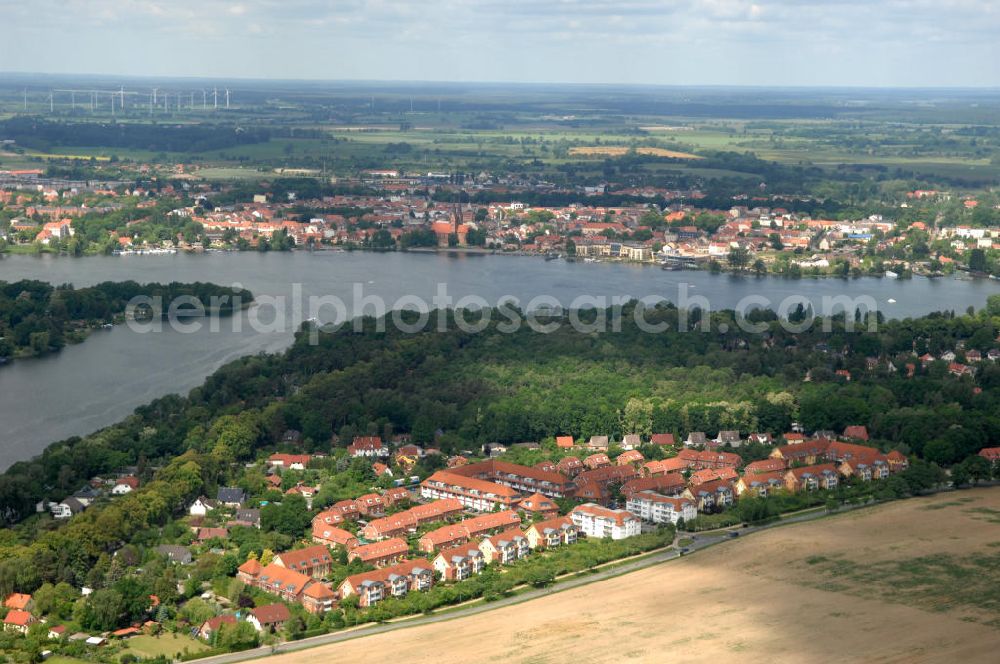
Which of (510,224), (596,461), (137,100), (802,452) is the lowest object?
(596,461)

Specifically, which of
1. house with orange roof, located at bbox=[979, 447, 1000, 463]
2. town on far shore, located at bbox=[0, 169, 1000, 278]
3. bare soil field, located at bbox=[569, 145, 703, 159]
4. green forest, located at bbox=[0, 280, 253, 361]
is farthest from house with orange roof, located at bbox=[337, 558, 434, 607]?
bare soil field, located at bbox=[569, 145, 703, 159]

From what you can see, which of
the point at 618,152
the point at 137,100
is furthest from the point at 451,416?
the point at 137,100

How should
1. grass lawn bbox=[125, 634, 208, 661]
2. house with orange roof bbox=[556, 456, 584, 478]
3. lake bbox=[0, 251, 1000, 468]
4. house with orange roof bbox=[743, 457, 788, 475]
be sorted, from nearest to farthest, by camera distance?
grass lawn bbox=[125, 634, 208, 661], house with orange roof bbox=[743, 457, 788, 475], house with orange roof bbox=[556, 456, 584, 478], lake bbox=[0, 251, 1000, 468]

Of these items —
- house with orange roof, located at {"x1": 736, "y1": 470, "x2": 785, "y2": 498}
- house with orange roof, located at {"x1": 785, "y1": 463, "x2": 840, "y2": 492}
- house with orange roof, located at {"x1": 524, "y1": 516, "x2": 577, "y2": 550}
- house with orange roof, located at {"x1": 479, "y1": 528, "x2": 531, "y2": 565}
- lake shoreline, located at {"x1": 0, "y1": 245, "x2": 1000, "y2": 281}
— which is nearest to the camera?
house with orange roof, located at {"x1": 479, "y1": 528, "x2": 531, "y2": 565}

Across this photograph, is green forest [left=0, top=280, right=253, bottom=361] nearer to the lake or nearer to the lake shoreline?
the lake

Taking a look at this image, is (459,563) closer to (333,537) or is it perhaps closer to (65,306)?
(333,537)

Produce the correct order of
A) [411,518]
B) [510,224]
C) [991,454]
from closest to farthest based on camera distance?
[411,518]
[991,454]
[510,224]

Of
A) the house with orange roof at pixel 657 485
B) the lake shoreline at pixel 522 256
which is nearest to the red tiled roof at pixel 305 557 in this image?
the house with orange roof at pixel 657 485
